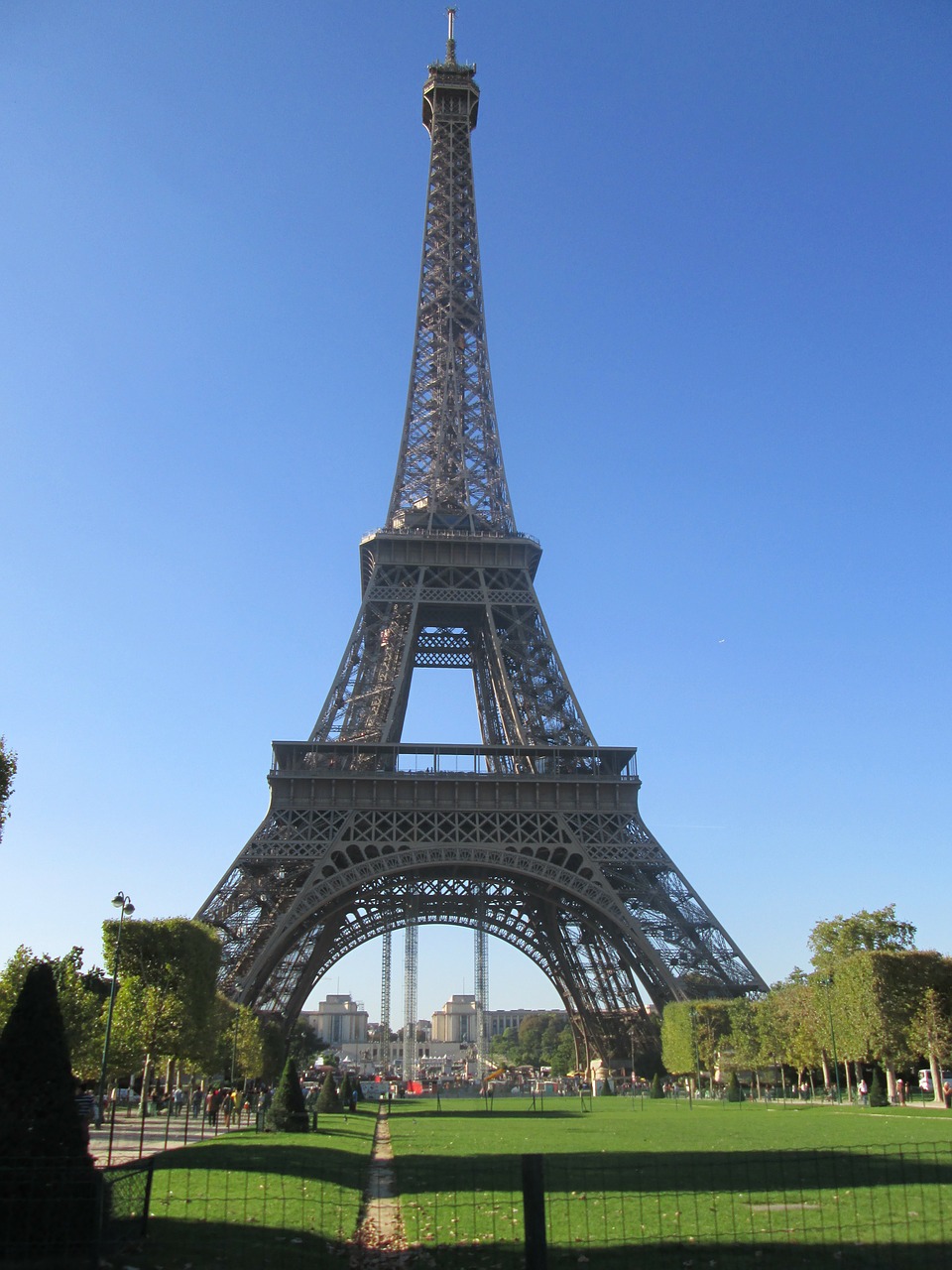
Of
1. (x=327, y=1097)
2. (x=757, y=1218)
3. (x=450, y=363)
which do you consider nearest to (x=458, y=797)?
(x=327, y=1097)

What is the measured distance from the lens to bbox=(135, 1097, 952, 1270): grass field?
1188cm

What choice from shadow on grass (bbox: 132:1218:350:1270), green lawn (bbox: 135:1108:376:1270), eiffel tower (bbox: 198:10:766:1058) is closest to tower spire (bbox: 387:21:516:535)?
eiffel tower (bbox: 198:10:766:1058)

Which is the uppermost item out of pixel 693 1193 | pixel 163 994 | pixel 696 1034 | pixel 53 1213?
pixel 163 994

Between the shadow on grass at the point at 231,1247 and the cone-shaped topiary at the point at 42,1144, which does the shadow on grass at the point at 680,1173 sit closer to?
the shadow on grass at the point at 231,1247

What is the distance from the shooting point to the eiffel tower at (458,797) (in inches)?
2092

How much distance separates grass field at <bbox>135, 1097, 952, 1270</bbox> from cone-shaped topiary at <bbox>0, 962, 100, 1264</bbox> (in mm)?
1036

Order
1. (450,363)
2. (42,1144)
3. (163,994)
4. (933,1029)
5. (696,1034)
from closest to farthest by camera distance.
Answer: (42,1144) → (163,994) → (933,1029) → (696,1034) → (450,363)

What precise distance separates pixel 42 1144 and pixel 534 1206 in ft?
20.7

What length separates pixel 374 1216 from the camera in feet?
49.9

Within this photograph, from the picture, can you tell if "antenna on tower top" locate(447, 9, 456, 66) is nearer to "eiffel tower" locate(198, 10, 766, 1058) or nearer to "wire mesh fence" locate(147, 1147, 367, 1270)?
"eiffel tower" locate(198, 10, 766, 1058)

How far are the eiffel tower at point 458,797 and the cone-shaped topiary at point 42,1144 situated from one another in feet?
127

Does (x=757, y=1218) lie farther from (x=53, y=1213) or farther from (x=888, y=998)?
(x=888, y=998)

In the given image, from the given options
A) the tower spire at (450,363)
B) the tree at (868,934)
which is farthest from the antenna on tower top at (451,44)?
the tree at (868,934)

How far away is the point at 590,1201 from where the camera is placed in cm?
1563
